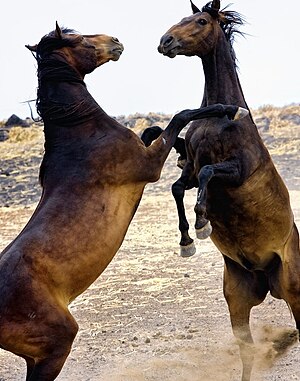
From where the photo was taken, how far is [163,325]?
8531 mm

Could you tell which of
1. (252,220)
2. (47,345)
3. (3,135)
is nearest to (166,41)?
(252,220)

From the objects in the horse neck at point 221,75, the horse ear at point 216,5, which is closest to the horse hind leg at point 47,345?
the horse neck at point 221,75

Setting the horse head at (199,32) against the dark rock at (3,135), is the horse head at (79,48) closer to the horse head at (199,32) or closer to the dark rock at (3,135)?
the horse head at (199,32)

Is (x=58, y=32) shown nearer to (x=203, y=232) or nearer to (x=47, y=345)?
(x=203, y=232)

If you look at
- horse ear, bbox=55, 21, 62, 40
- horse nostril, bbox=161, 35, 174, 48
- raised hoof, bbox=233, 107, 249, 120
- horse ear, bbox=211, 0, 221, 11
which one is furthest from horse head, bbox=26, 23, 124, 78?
raised hoof, bbox=233, 107, 249, 120

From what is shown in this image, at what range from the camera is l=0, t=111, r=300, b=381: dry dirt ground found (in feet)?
23.8

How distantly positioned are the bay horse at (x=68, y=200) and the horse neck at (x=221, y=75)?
264mm

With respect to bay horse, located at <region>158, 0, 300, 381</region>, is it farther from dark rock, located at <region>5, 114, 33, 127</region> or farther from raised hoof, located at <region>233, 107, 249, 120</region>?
dark rock, located at <region>5, 114, 33, 127</region>

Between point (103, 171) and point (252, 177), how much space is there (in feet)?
4.71

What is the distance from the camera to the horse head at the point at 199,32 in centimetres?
650

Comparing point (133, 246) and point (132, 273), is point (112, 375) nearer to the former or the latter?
point (132, 273)

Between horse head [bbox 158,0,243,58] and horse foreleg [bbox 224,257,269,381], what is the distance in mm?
1888

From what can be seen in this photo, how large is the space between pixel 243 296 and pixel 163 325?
5.48 feet

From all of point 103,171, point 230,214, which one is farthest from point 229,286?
point 103,171
